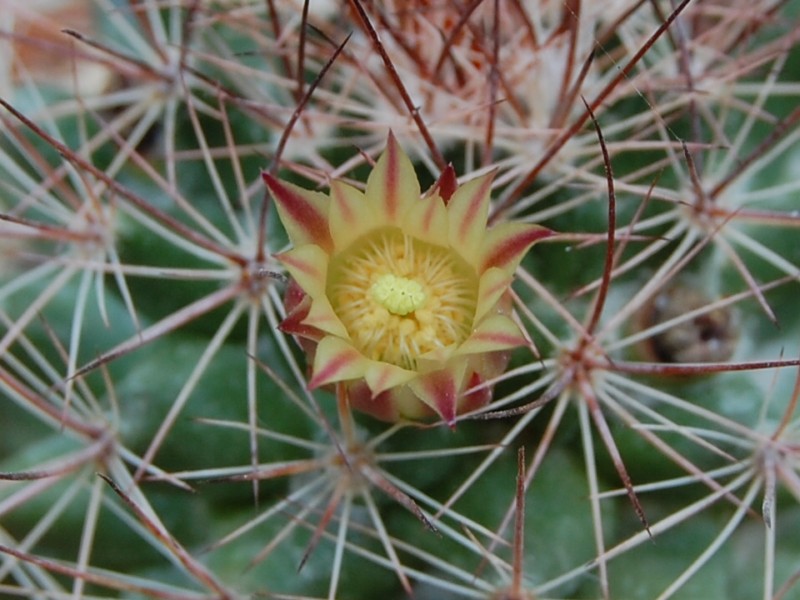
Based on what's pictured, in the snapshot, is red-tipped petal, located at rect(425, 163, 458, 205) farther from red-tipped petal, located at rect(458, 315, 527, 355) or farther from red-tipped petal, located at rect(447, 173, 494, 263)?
red-tipped petal, located at rect(458, 315, 527, 355)

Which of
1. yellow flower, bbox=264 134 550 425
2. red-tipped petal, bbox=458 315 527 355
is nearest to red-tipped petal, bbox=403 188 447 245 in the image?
yellow flower, bbox=264 134 550 425

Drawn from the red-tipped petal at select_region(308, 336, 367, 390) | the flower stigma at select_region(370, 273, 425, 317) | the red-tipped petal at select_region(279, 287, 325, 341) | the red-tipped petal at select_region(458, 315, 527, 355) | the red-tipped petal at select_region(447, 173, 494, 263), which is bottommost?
the red-tipped petal at select_region(308, 336, 367, 390)

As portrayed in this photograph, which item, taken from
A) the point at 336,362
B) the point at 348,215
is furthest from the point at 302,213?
the point at 336,362

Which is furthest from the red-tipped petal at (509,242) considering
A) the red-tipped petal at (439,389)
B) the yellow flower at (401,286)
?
the red-tipped petal at (439,389)

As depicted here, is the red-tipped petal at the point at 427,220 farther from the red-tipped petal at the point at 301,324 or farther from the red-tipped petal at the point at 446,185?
the red-tipped petal at the point at 301,324

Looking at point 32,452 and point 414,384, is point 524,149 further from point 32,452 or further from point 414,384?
point 32,452

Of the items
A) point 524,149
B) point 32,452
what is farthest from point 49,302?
point 524,149
